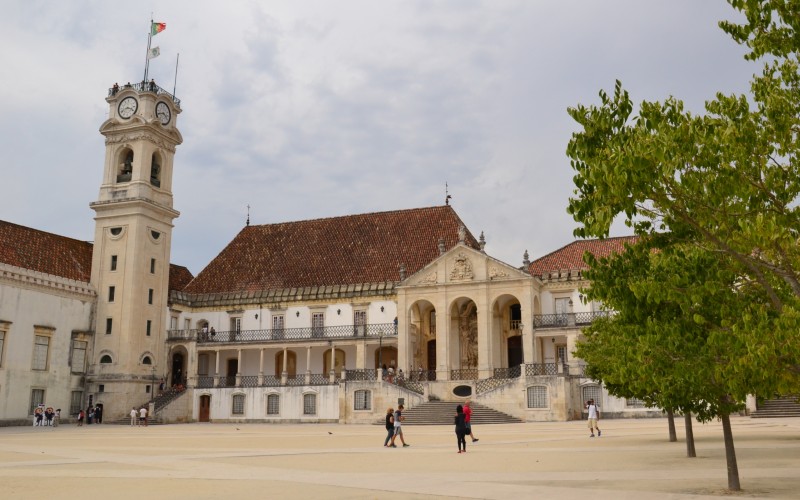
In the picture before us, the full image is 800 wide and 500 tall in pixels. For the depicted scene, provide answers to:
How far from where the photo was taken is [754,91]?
10586mm

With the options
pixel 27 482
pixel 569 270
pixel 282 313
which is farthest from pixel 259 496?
pixel 282 313

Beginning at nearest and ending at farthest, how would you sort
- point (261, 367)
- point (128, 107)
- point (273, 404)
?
point (273, 404), point (261, 367), point (128, 107)

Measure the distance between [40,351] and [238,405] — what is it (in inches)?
447

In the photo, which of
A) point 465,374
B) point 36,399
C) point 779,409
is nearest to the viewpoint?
point 779,409

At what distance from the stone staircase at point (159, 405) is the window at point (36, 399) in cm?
401

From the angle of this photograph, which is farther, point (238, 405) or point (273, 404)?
point (238, 405)

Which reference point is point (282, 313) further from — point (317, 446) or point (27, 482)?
point (27, 482)

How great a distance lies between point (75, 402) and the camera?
4297 cm

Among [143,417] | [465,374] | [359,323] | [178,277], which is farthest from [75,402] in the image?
[465,374]

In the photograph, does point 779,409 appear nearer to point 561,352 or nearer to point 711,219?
point 561,352

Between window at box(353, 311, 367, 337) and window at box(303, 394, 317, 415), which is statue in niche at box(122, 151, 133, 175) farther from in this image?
window at box(303, 394, 317, 415)

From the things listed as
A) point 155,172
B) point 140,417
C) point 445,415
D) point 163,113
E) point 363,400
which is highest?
point 163,113

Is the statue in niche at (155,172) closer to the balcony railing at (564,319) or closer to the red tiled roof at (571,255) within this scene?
the red tiled roof at (571,255)

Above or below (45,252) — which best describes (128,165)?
above
